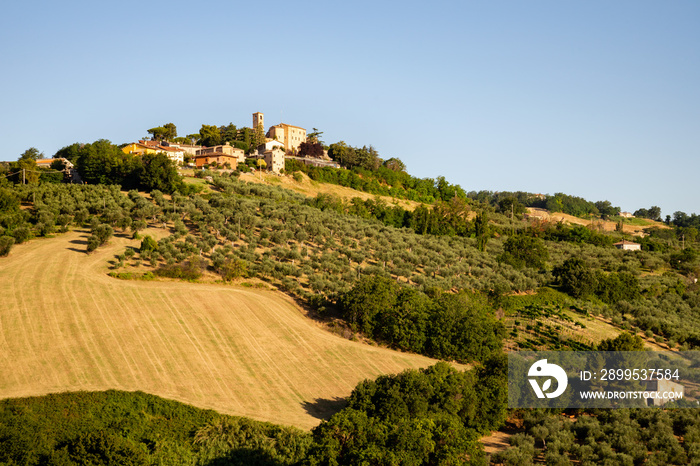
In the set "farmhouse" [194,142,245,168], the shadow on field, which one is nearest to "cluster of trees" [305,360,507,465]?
the shadow on field

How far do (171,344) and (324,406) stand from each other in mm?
11393

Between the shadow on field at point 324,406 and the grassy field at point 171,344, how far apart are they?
11 centimetres

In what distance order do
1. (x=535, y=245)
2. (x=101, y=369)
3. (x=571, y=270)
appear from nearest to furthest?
(x=101, y=369), (x=571, y=270), (x=535, y=245)

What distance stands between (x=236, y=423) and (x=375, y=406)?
23.8 feet

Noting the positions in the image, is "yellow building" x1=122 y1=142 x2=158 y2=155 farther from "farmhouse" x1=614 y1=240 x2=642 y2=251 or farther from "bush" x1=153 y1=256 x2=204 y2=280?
"farmhouse" x1=614 y1=240 x2=642 y2=251

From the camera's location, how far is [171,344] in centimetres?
3641

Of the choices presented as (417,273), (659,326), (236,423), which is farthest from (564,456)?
(417,273)

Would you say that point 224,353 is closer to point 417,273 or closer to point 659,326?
point 417,273

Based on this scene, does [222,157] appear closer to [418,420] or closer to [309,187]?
[309,187]

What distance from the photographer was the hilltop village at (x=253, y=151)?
91.9 meters

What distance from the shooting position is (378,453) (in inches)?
848

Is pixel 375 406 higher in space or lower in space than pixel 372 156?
lower

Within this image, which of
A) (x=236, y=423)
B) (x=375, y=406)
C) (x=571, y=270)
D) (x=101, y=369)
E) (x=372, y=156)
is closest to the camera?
(x=236, y=423)

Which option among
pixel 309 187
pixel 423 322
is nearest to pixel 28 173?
pixel 309 187
